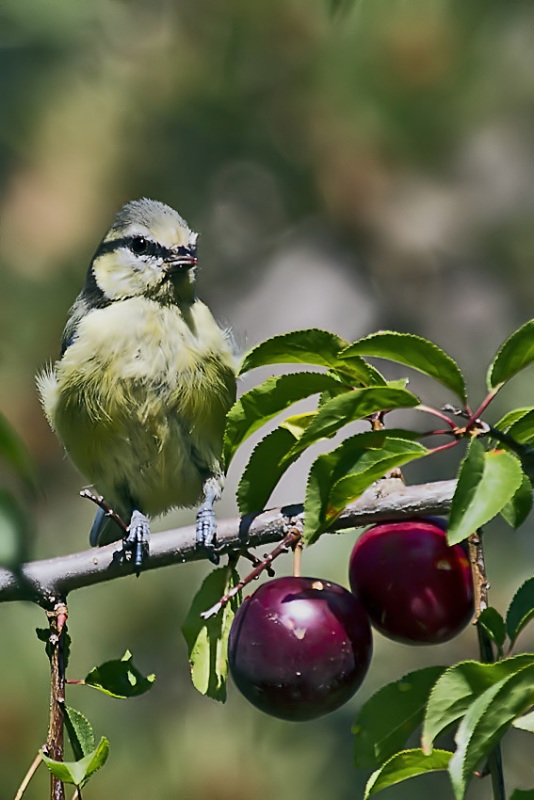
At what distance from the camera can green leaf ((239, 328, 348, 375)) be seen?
1.45m

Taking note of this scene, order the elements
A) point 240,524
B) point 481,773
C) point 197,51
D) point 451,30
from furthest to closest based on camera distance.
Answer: point 197,51, point 451,30, point 240,524, point 481,773

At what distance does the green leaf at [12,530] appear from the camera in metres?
0.83

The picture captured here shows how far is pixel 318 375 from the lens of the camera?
4.91 feet


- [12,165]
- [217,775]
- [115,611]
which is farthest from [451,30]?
[217,775]

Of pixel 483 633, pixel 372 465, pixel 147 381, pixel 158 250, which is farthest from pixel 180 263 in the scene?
pixel 483 633

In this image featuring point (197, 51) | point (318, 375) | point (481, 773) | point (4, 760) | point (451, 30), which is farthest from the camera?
point (197, 51)

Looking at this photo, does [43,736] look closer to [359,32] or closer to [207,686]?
[207,686]

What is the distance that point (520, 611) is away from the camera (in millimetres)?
1399

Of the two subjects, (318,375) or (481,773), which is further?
(318,375)

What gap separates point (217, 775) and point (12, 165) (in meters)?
2.24

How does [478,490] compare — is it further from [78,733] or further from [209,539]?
[78,733]

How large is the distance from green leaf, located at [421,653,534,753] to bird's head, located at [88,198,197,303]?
166cm

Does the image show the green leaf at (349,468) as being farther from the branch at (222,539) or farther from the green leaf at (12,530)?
the green leaf at (12,530)

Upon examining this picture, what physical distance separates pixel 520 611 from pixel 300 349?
0.43 meters
